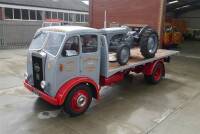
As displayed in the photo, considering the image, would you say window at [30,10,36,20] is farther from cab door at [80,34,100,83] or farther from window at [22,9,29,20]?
cab door at [80,34,100,83]

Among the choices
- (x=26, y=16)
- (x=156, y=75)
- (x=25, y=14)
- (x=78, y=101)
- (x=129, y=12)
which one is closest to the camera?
(x=78, y=101)

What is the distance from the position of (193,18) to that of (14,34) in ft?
76.5

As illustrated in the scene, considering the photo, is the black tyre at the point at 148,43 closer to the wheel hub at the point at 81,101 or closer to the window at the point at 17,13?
the wheel hub at the point at 81,101

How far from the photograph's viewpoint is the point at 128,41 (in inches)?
274

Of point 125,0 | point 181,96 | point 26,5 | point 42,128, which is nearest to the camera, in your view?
point 42,128

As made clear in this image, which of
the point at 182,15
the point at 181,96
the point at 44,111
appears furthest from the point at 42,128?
the point at 182,15

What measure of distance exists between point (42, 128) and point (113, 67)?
2.47 metres

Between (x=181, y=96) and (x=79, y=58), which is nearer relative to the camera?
(x=79, y=58)

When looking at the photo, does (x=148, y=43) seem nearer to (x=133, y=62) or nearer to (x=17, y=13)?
(x=133, y=62)

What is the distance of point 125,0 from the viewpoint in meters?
15.2

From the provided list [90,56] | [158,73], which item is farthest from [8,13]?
[90,56]

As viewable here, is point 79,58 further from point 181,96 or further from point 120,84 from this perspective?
point 181,96

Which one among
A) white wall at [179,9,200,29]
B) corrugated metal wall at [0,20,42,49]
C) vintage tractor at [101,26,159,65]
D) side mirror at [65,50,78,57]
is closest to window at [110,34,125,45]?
vintage tractor at [101,26,159,65]

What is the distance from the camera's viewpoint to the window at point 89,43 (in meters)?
4.95
